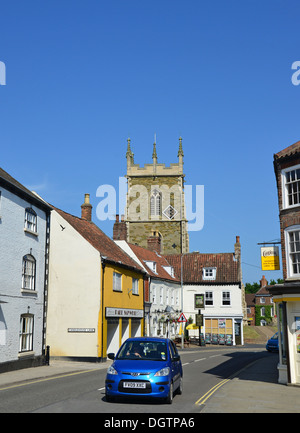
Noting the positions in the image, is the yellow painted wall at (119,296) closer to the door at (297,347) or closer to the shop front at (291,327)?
the shop front at (291,327)

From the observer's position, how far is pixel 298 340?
52.5ft

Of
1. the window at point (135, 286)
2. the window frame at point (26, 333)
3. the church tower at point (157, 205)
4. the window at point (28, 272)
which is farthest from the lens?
the church tower at point (157, 205)

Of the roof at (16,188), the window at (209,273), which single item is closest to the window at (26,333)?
the roof at (16,188)

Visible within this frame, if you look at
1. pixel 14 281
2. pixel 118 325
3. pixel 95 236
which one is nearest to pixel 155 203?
pixel 95 236

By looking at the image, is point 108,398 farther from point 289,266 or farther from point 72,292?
point 72,292

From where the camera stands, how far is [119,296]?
3078 cm

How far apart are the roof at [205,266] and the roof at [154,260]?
4.57ft

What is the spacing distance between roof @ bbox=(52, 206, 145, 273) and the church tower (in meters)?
32.1

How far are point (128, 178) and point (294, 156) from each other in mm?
55258

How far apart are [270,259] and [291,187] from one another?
117 inches

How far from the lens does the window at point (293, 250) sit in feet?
56.4

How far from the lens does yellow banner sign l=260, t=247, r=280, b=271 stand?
18.4 m
